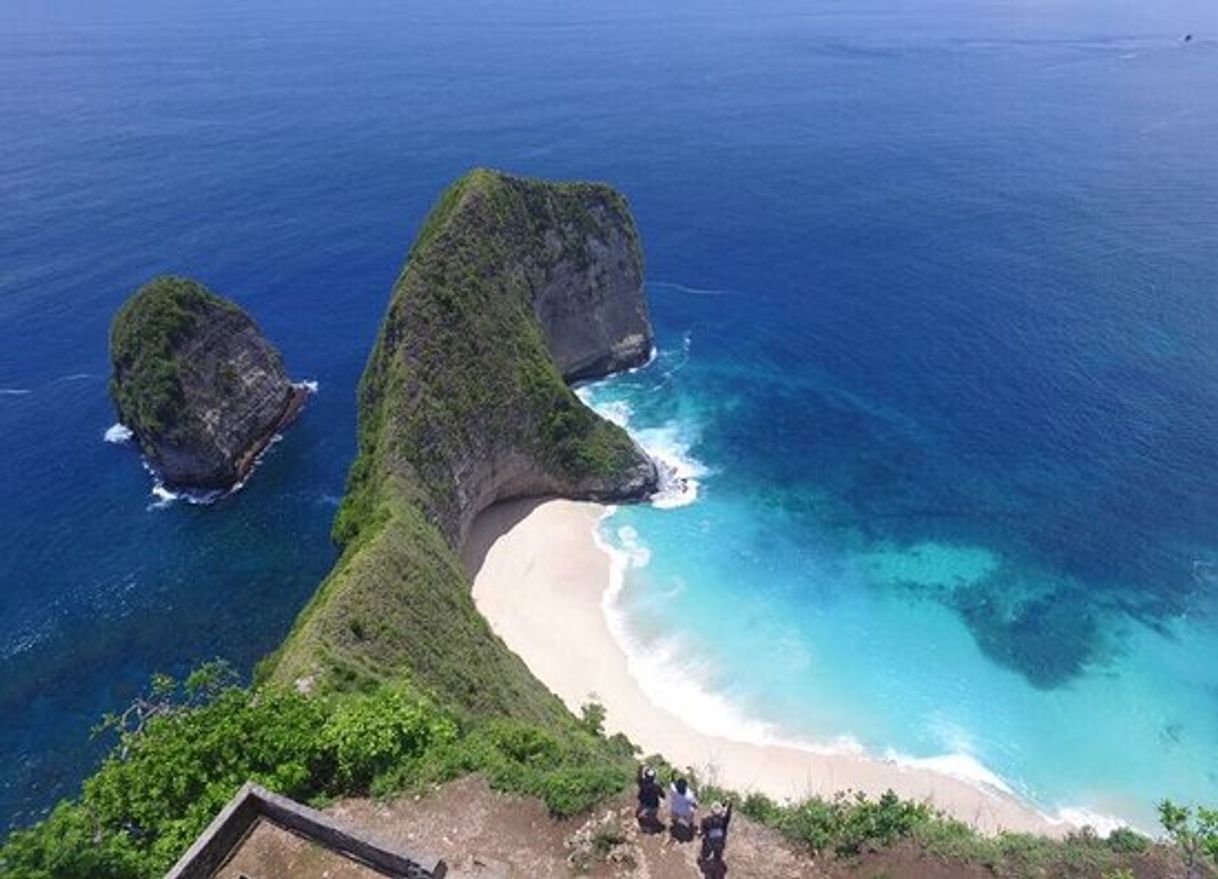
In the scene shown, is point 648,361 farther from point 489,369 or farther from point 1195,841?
point 1195,841

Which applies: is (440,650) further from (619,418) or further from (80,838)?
(619,418)

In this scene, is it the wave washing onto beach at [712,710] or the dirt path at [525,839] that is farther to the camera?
the wave washing onto beach at [712,710]

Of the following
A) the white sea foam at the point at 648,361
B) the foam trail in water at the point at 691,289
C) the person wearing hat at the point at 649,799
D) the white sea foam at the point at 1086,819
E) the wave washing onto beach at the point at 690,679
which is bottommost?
the white sea foam at the point at 1086,819

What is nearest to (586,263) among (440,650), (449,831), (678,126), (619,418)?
(619,418)

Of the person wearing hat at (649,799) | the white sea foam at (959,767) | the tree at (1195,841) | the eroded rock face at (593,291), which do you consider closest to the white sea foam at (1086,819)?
the white sea foam at (959,767)

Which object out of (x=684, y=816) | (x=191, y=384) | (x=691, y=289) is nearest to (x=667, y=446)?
(x=691, y=289)

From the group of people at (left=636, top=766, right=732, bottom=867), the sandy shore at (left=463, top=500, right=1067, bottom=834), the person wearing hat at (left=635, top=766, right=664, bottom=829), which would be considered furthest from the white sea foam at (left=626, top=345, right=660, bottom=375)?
the person wearing hat at (left=635, top=766, right=664, bottom=829)

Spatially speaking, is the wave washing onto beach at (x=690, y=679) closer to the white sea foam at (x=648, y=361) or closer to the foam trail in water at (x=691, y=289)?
the white sea foam at (x=648, y=361)
